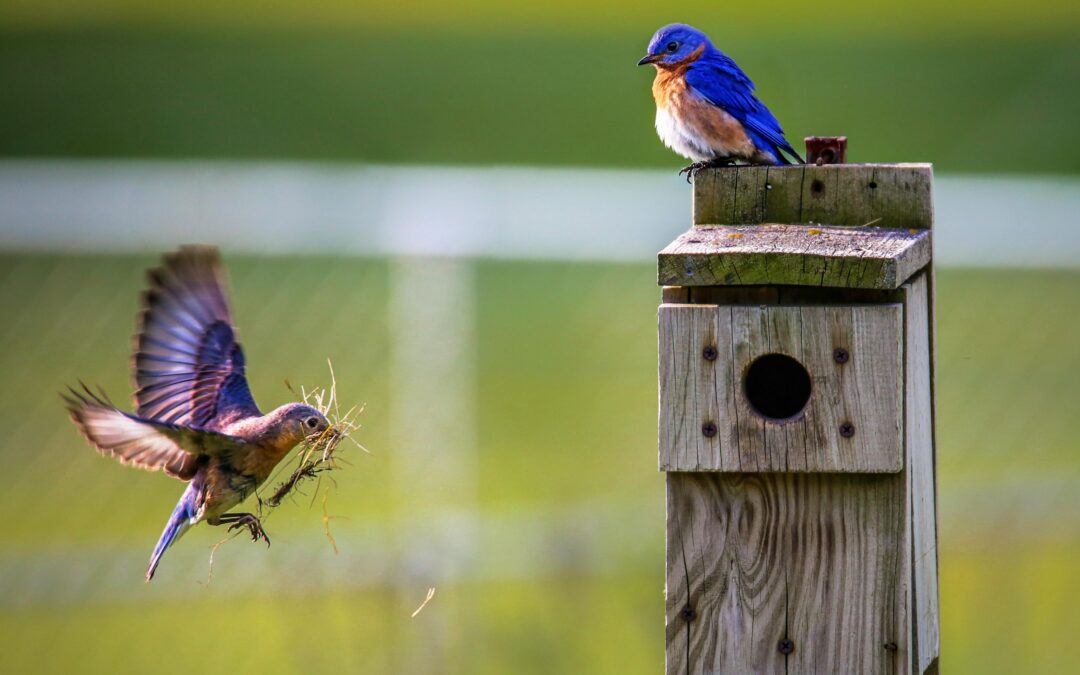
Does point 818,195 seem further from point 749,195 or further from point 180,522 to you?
point 180,522

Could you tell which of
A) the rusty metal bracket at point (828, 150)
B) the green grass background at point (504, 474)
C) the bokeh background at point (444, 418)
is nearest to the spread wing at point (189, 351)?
the bokeh background at point (444, 418)

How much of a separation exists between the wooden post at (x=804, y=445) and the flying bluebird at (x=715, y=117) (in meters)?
1.26

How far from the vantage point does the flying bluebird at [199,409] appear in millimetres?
3307

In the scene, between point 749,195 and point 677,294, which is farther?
point 749,195

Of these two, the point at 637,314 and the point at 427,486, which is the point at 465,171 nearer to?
the point at 637,314

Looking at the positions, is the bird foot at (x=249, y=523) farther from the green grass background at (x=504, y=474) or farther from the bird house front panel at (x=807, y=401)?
the green grass background at (x=504, y=474)

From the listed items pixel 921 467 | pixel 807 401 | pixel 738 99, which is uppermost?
pixel 738 99

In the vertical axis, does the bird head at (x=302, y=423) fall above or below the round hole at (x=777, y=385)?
below

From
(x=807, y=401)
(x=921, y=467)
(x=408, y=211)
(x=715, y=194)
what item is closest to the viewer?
(x=807, y=401)

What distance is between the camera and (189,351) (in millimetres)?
3770

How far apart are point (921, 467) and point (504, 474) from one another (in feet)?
20.3

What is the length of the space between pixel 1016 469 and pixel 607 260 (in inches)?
99.9

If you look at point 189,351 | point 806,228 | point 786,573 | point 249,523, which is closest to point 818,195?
point 806,228

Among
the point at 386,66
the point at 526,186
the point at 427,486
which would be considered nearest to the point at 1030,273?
the point at 526,186
